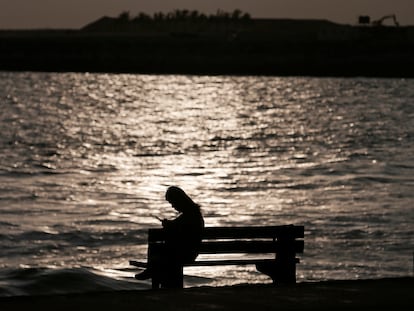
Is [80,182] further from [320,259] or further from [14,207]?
[320,259]

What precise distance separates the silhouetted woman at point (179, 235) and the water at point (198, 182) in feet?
20.3

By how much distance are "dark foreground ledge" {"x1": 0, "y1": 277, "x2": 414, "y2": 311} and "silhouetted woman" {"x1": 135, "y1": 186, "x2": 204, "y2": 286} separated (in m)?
0.80

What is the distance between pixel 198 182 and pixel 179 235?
95.9ft

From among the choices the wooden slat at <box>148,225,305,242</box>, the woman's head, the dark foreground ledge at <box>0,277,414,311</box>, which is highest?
the woman's head

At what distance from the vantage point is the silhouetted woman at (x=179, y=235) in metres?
15.6

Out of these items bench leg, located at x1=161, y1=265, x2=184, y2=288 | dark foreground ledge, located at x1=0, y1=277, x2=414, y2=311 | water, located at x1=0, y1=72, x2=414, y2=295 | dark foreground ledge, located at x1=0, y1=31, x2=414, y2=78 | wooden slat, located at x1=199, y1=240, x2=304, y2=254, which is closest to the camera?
dark foreground ledge, located at x1=0, y1=277, x2=414, y2=311

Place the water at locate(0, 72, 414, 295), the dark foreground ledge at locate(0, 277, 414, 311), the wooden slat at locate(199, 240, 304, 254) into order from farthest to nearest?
the water at locate(0, 72, 414, 295), the wooden slat at locate(199, 240, 304, 254), the dark foreground ledge at locate(0, 277, 414, 311)

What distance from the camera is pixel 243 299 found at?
1420cm

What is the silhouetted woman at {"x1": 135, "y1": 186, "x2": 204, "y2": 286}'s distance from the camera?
613 inches

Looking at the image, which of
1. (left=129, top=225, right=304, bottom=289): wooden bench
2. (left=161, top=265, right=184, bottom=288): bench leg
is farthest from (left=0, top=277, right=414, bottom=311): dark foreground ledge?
(left=129, top=225, right=304, bottom=289): wooden bench

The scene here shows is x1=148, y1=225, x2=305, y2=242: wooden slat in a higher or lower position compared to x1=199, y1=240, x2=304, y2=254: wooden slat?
higher

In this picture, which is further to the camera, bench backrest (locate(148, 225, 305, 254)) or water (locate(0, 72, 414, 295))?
water (locate(0, 72, 414, 295))

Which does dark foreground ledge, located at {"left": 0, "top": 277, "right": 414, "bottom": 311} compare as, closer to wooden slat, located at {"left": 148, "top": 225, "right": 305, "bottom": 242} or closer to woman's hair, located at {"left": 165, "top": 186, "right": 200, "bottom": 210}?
woman's hair, located at {"left": 165, "top": 186, "right": 200, "bottom": 210}

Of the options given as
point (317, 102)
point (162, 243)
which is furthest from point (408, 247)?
point (317, 102)
